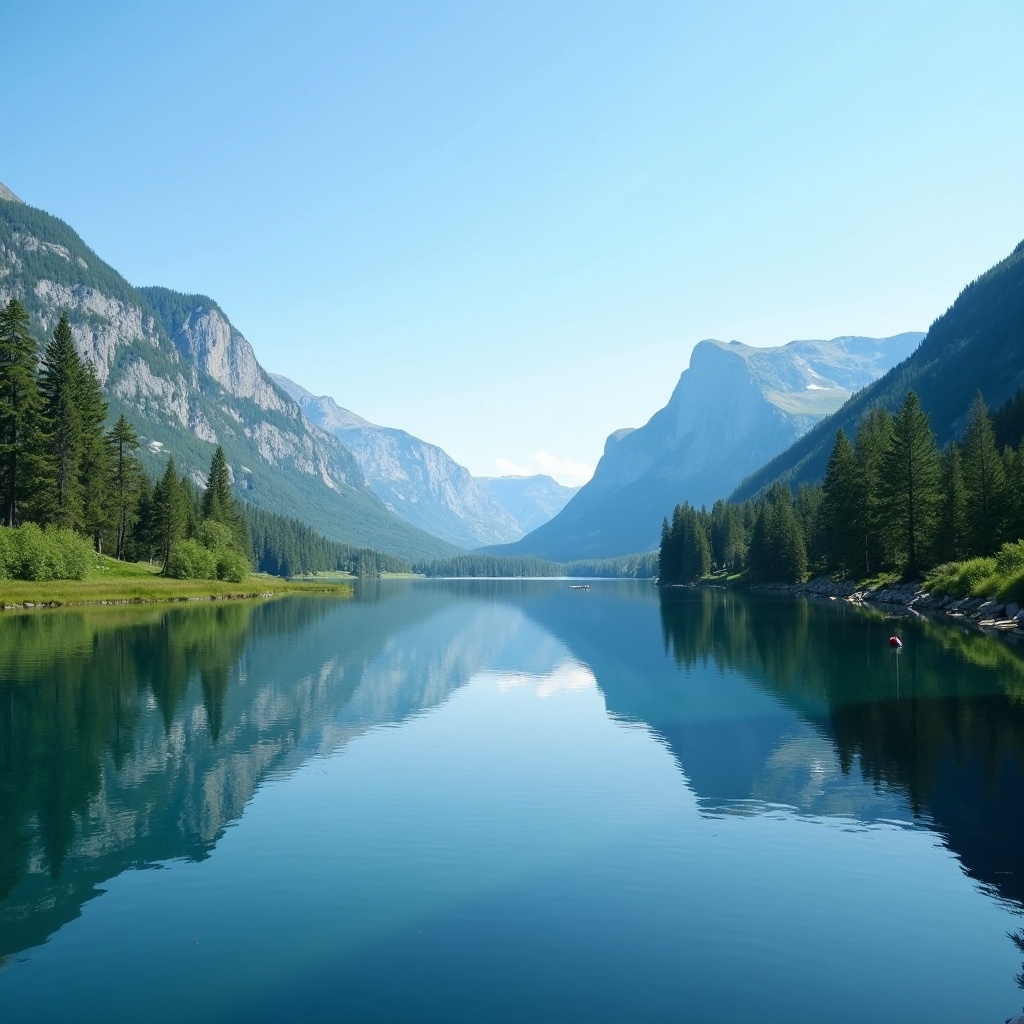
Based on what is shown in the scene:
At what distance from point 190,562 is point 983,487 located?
9707 centimetres

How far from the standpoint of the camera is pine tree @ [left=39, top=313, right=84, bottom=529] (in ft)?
305

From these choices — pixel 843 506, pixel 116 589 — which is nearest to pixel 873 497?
pixel 843 506

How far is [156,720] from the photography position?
3128 cm

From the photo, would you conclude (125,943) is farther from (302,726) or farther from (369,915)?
(302,726)

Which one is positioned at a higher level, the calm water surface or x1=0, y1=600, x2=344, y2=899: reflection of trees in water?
x1=0, y1=600, x2=344, y2=899: reflection of trees in water

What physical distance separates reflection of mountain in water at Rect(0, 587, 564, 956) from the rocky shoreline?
3250 centimetres

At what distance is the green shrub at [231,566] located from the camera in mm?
126562

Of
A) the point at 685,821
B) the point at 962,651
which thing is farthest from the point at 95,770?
the point at 962,651

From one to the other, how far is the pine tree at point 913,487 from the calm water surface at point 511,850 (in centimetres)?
5483

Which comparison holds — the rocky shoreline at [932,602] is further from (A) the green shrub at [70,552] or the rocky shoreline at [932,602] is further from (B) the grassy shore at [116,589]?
(A) the green shrub at [70,552]

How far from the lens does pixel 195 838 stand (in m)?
19.2

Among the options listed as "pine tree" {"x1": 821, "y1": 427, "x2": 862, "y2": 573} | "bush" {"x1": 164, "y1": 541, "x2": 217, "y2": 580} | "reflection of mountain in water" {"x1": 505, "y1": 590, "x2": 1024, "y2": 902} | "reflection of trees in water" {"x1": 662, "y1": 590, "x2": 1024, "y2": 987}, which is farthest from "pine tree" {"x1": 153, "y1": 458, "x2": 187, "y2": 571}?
"pine tree" {"x1": 821, "y1": 427, "x2": 862, "y2": 573}

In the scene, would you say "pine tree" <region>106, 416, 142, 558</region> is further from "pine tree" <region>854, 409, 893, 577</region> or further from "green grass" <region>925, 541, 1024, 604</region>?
"green grass" <region>925, 541, 1024, 604</region>

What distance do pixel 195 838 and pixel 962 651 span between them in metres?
43.7
